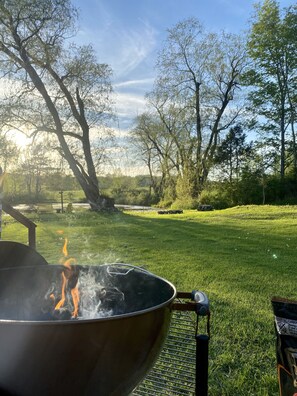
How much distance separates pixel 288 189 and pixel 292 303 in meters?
13.0

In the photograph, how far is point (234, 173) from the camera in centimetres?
1505

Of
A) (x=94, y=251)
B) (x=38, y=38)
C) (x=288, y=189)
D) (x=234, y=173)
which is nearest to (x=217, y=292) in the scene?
(x=94, y=251)

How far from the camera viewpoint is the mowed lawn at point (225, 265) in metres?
1.59

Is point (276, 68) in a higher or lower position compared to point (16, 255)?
higher

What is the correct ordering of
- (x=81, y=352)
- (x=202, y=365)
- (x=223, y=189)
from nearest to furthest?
(x=81, y=352)
(x=202, y=365)
(x=223, y=189)

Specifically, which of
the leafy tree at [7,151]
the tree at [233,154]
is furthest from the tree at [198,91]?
the leafy tree at [7,151]

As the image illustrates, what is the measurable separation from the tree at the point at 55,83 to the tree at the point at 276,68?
767 cm

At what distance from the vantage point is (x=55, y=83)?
390 inches

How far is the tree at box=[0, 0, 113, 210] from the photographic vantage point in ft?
27.3

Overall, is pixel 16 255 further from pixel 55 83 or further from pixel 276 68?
pixel 276 68

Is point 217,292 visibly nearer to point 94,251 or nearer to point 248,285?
point 248,285

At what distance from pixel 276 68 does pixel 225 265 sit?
1315 cm

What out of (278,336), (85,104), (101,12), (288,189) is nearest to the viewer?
(278,336)

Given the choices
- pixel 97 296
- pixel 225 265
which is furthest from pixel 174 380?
pixel 225 265
